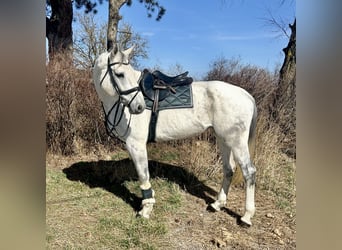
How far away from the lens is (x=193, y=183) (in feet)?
5.29

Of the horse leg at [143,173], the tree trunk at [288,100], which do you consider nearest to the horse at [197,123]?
the horse leg at [143,173]

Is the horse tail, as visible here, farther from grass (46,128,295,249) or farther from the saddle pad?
the saddle pad

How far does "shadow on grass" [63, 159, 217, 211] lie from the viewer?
1.58 m

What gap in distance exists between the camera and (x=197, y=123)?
149cm

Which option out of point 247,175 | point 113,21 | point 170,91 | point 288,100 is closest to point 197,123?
point 170,91

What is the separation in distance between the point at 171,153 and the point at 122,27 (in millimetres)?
616

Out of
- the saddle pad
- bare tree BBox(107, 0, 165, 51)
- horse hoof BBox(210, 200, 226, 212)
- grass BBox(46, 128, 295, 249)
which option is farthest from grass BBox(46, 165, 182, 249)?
bare tree BBox(107, 0, 165, 51)

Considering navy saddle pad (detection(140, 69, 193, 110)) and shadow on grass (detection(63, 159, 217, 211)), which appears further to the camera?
shadow on grass (detection(63, 159, 217, 211))

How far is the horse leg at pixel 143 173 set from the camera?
4.91ft

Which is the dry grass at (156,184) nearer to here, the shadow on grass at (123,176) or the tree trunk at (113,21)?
the shadow on grass at (123,176)

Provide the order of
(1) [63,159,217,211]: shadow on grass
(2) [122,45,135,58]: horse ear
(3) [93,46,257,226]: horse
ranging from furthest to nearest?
(1) [63,159,217,211]: shadow on grass
(3) [93,46,257,226]: horse
(2) [122,45,135,58]: horse ear

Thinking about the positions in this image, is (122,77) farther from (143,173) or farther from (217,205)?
(217,205)

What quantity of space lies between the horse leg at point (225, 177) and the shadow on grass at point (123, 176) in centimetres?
4

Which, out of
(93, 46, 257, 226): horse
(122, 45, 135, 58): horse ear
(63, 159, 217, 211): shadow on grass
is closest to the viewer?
(122, 45, 135, 58): horse ear
